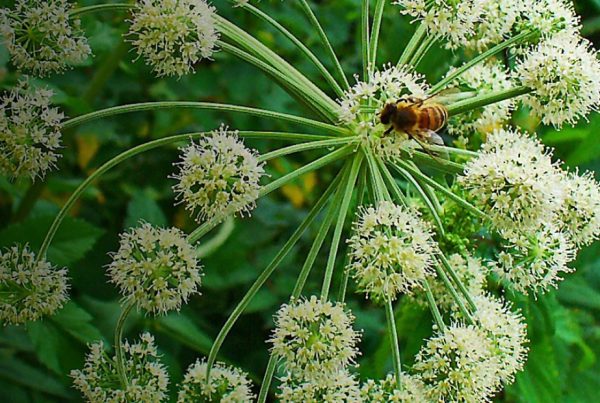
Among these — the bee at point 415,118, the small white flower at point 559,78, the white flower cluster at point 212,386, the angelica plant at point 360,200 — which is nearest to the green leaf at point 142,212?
the angelica plant at point 360,200

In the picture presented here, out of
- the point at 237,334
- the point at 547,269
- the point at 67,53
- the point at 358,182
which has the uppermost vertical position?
the point at 237,334

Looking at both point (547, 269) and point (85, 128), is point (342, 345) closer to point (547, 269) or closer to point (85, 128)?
point (547, 269)

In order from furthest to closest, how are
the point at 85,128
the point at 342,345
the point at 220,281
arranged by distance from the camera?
the point at 85,128 < the point at 220,281 < the point at 342,345

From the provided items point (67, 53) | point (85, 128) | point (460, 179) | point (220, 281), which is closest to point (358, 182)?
point (460, 179)

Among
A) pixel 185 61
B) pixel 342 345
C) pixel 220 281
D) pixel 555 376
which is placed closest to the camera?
pixel 342 345

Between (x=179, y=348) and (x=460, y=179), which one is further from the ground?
(x=179, y=348)

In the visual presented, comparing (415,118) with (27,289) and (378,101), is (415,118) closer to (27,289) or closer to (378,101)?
(378,101)
